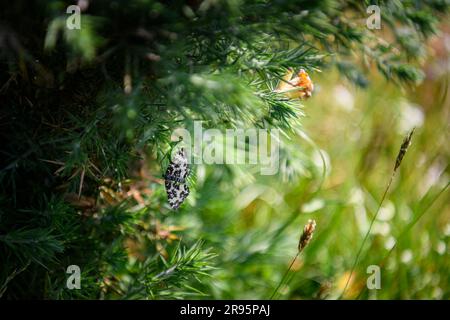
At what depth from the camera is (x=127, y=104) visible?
625 mm

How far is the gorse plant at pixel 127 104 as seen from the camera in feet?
2.15

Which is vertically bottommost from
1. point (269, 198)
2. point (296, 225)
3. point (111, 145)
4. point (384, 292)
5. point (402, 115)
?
point (384, 292)

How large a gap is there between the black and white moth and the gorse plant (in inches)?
1.4

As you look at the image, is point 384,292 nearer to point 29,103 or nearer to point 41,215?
point 41,215

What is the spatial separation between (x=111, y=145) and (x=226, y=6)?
1.08 ft

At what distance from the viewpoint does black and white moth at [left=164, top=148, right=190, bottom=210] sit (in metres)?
0.83

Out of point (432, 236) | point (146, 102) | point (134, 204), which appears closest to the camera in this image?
point (146, 102)

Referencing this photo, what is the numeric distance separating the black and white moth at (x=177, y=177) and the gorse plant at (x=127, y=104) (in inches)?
1.4

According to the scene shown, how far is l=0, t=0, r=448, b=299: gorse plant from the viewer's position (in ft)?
2.15

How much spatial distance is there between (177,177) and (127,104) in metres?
0.24

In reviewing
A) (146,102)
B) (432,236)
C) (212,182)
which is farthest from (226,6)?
(432,236)

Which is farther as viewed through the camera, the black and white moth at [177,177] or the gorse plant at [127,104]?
the black and white moth at [177,177]

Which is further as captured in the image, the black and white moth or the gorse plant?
the black and white moth

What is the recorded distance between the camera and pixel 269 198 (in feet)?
6.08
